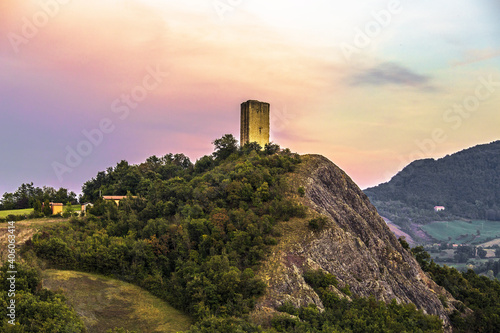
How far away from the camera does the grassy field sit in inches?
1121

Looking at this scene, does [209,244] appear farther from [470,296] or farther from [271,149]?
[470,296]

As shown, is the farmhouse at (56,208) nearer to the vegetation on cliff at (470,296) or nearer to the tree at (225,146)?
the tree at (225,146)

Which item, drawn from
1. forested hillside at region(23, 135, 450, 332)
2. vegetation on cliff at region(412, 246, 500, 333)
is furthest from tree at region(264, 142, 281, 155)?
vegetation on cliff at region(412, 246, 500, 333)

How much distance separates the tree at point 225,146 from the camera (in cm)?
5791

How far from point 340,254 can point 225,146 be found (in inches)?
1098

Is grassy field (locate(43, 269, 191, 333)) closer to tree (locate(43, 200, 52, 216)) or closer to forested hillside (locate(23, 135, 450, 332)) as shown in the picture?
forested hillside (locate(23, 135, 450, 332))

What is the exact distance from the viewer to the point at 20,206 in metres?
56.9

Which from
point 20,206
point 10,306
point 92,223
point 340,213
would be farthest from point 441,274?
point 20,206

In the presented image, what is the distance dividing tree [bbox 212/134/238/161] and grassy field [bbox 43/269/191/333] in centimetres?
2663

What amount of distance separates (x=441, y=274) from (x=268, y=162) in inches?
1019

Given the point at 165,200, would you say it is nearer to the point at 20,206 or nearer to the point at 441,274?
the point at 20,206

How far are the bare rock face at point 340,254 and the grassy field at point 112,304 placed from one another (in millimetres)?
7336

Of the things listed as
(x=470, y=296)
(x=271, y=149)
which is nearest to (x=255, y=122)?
(x=271, y=149)

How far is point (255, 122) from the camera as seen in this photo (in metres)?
57.8
